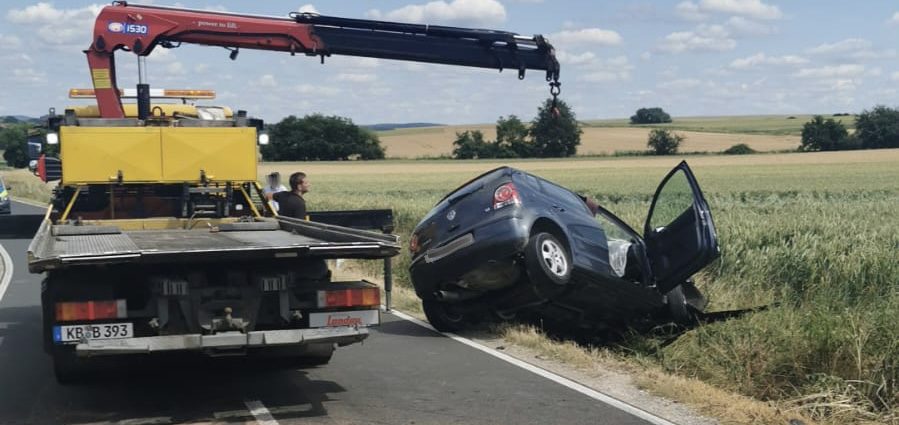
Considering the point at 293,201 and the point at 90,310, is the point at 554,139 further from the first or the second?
the point at 90,310

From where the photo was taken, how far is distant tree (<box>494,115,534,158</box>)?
91.9 meters

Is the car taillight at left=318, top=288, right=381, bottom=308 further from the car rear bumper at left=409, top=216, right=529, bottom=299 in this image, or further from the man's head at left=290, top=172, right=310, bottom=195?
the man's head at left=290, top=172, right=310, bottom=195

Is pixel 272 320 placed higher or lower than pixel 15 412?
higher

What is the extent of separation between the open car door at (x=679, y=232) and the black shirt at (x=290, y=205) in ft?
14.2

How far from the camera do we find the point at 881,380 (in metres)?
6.98

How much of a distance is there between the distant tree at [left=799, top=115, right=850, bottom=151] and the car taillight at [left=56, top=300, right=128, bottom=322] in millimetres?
88632

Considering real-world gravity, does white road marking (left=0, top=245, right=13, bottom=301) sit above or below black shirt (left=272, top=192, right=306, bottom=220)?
below

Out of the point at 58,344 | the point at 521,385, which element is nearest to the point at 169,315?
the point at 58,344

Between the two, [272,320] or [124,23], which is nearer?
[272,320]

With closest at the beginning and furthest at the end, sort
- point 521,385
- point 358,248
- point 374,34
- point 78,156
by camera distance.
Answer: point 358,248 < point 521,385 < point 78,156 < point 374,34

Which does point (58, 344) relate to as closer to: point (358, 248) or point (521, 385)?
point (358, 248)

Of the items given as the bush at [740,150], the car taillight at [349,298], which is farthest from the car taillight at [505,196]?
the bush at [740,150]

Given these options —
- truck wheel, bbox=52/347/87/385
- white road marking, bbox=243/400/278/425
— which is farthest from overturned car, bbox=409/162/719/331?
truck wheel, bbox=52/347/87/385

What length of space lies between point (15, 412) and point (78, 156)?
303cm
